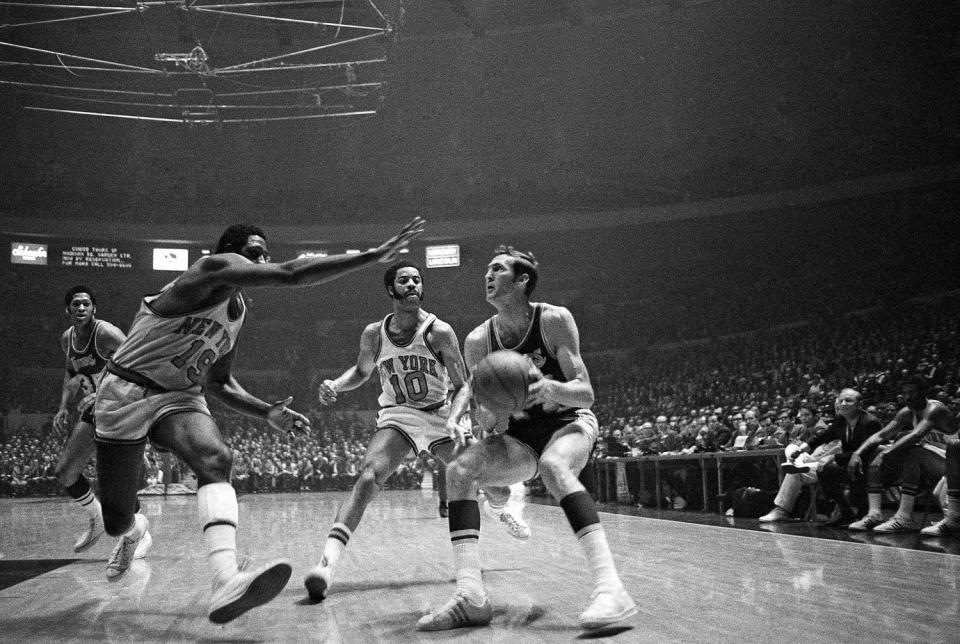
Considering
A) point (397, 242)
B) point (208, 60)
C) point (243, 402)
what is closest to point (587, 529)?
point (397, 242)

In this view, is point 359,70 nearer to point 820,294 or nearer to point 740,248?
point 740,248

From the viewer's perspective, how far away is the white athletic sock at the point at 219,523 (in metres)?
3.40

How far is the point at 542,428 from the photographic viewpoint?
396 centimetres

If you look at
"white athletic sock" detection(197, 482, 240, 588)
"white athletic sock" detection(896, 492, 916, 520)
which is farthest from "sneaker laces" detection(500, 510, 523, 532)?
"white athletic sock" detection(896, 492, 916, 520)

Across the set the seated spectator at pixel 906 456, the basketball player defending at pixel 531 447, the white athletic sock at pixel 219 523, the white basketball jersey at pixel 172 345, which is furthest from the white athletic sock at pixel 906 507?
the white basketball jersey at pixel 172 345

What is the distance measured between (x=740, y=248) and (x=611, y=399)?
313 inches

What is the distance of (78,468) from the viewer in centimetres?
613

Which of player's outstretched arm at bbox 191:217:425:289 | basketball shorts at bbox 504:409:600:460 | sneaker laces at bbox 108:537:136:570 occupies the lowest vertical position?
sneaker laces at bbox 108:537:136:570

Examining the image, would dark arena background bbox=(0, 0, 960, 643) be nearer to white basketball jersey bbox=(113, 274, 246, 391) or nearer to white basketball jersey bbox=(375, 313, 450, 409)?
white basketball jersey bbox=(375, 313, 450, 409)

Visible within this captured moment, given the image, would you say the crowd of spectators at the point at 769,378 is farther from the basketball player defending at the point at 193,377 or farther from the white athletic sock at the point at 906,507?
the basketball player defending at the point at 193,377

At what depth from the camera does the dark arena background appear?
1995 cm

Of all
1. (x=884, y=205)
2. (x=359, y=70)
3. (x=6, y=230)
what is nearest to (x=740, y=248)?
(x=884, y=205)

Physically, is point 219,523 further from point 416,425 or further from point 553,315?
point 416,425

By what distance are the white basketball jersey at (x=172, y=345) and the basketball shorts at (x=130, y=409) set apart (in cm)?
7
